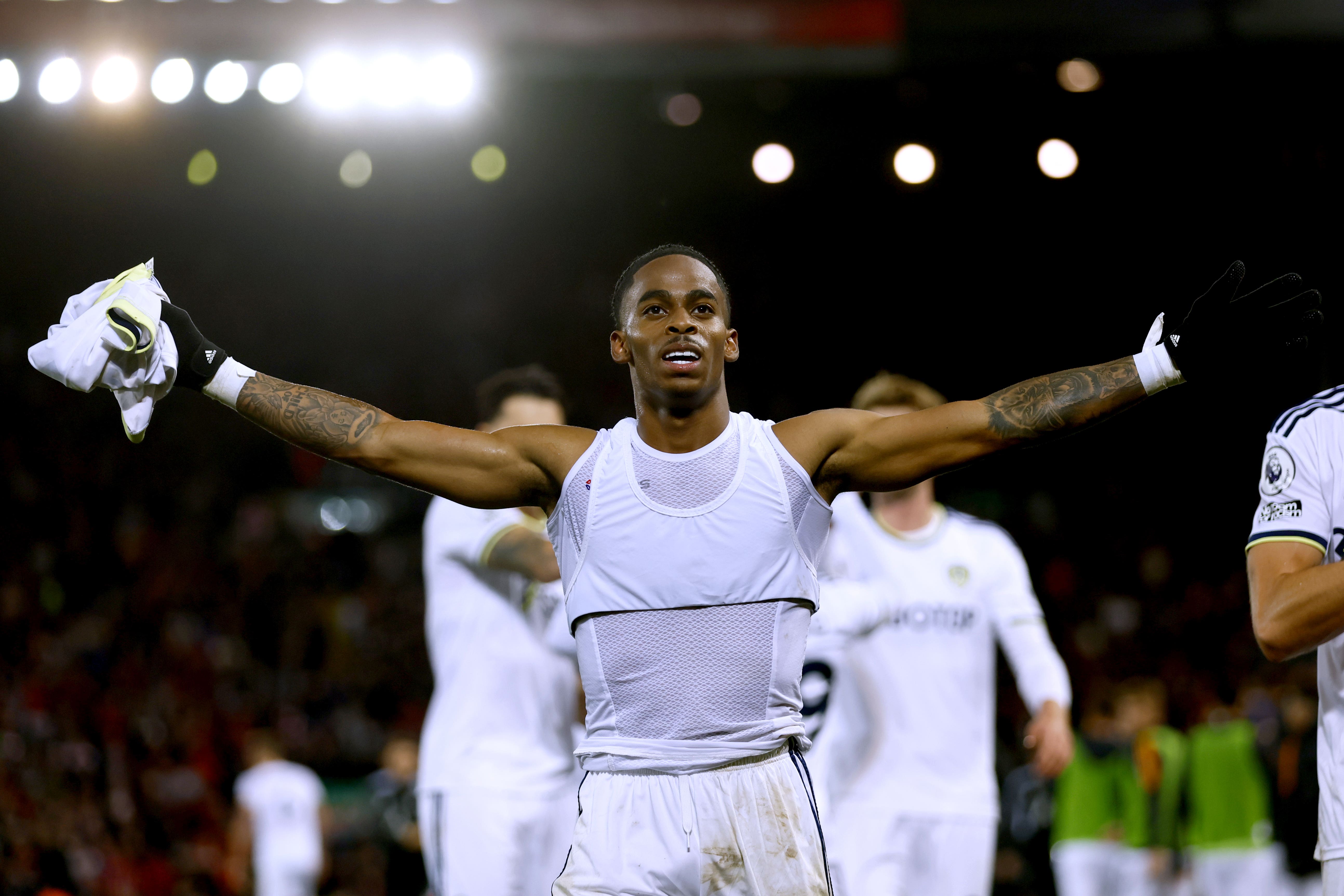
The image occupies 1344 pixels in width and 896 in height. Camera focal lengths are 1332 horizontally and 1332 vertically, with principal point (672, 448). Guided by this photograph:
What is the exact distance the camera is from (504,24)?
855 cm

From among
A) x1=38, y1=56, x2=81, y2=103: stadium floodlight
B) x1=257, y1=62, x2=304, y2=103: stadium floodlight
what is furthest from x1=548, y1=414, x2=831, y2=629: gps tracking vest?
x1=38, y1=56, x2=81, y2=103: stadium floodlight

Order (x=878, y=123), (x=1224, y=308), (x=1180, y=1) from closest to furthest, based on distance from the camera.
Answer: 1. (x=1224, y=308)
2. (x=1180, y=1)
3. (x=878, y=123)

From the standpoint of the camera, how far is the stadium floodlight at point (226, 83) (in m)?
8.77

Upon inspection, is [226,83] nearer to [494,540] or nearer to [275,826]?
[494,540]

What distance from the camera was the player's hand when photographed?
496cm

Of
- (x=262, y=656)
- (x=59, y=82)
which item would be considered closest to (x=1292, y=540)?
(x=59, y=82)

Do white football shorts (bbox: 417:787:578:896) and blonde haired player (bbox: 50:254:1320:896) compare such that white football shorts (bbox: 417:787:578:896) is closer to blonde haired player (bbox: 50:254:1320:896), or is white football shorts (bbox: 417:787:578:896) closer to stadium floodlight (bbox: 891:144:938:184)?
blonde haired player (bbox: 50:254:1320:896)

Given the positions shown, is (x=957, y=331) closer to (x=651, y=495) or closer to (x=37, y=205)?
(x=37, y=205)

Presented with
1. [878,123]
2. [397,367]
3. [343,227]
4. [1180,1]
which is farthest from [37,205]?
[1180,1]

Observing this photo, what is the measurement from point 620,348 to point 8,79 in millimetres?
6974

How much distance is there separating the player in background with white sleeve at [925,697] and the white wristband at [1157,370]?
1.94 meters

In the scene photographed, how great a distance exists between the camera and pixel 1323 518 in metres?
2.74

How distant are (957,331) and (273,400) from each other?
13.8 meters

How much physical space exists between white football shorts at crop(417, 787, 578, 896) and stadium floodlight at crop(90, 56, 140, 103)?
585cm
